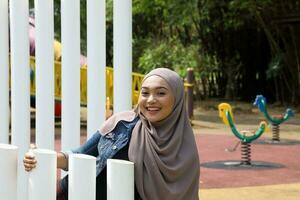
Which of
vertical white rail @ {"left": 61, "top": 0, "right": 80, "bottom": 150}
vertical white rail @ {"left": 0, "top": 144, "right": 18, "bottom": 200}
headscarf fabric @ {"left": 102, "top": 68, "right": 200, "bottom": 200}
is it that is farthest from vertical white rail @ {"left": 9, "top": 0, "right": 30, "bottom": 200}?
headscarf fabric @ {"left": 102, "top": 68, "right": 200, "bottom": 200}

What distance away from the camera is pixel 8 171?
99.5 inches

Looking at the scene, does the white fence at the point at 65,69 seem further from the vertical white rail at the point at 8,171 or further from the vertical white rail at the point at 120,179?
the vertical white rail at the point at 120,179

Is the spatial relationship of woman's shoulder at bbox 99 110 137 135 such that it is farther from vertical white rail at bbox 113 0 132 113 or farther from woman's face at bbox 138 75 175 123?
vertical white rail at bbox 113 0 132 113

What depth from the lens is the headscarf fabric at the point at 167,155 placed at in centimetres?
Result: 243

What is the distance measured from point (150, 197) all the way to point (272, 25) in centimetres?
2095

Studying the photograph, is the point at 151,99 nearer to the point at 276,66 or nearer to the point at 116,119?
the point at 116,119

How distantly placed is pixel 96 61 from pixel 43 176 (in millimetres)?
850

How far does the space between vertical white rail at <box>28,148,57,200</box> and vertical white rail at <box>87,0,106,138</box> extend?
713mm

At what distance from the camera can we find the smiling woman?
8.00ft

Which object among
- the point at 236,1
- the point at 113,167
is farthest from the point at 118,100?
the point at 236,1

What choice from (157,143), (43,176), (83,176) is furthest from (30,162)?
(157,143)

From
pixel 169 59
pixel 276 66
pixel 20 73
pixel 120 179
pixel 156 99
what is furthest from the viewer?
pixel 169 59

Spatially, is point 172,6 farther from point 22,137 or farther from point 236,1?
point 22,137

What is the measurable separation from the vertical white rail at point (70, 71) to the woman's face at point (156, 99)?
67cm
